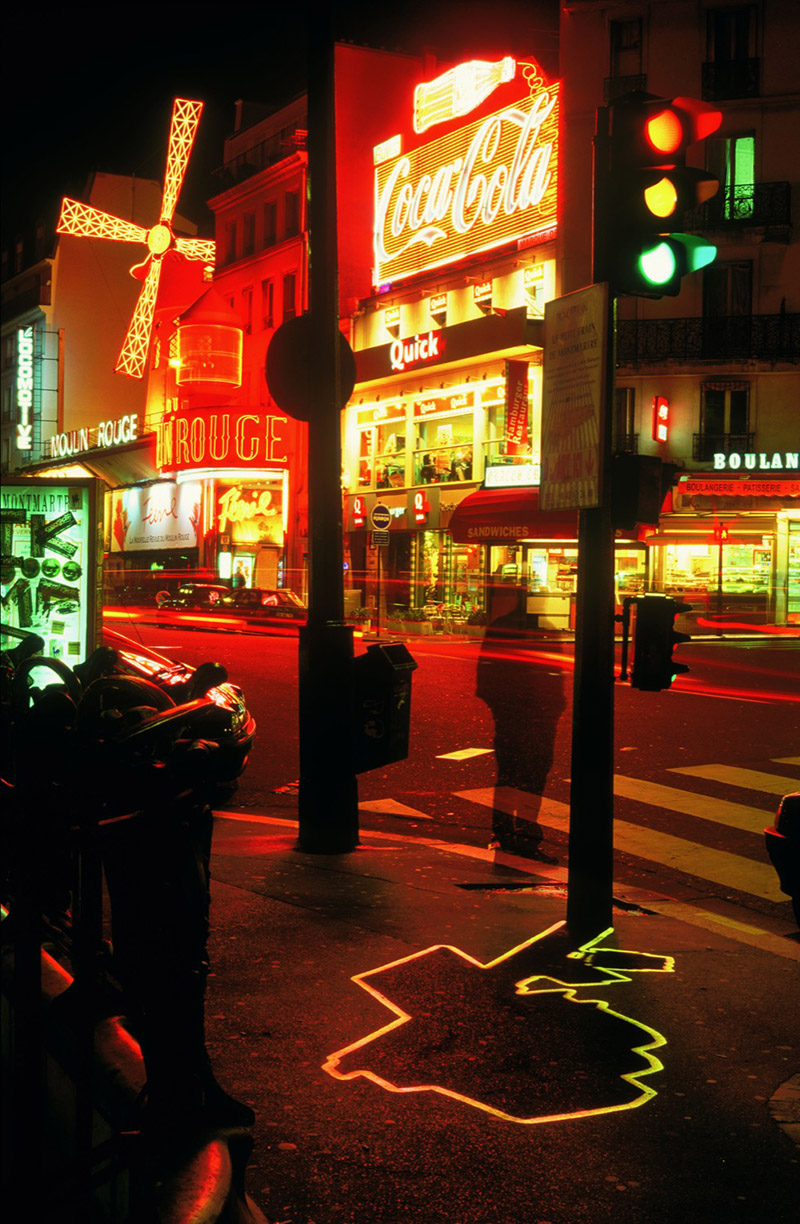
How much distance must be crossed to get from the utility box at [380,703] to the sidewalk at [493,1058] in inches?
33.7

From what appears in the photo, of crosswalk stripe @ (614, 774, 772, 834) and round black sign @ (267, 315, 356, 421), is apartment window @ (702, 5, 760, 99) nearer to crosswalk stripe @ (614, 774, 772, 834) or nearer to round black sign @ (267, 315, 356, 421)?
crosswalk stripe @ (614, 774, 772, 834)

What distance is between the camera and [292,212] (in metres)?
47.5

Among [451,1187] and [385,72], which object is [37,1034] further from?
[385,72]

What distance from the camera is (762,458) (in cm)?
3266

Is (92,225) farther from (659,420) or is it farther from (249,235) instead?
(659,420)

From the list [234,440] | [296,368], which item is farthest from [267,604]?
[296,368]

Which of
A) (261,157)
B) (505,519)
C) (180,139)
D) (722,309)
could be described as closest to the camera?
(505,519)

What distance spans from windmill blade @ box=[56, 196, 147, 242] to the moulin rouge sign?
1619 centimetres

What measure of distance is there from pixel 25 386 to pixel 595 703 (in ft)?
202

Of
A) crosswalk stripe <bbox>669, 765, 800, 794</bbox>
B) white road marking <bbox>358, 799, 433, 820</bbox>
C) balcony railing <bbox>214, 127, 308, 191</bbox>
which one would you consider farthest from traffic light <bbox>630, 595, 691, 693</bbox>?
balcony railing <bbox>214, 127, 308, 191</bbox>

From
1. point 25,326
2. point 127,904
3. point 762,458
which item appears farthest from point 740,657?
point 25,326

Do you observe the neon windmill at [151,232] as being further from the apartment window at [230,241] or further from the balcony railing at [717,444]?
the balcony railing at [717,444]

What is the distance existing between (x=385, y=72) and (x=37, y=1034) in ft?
162

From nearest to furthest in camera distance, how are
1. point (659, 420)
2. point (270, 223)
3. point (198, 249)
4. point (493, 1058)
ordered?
point (493, 1058)
point (659, 420)
point (270, 223)
point (198, 249)
